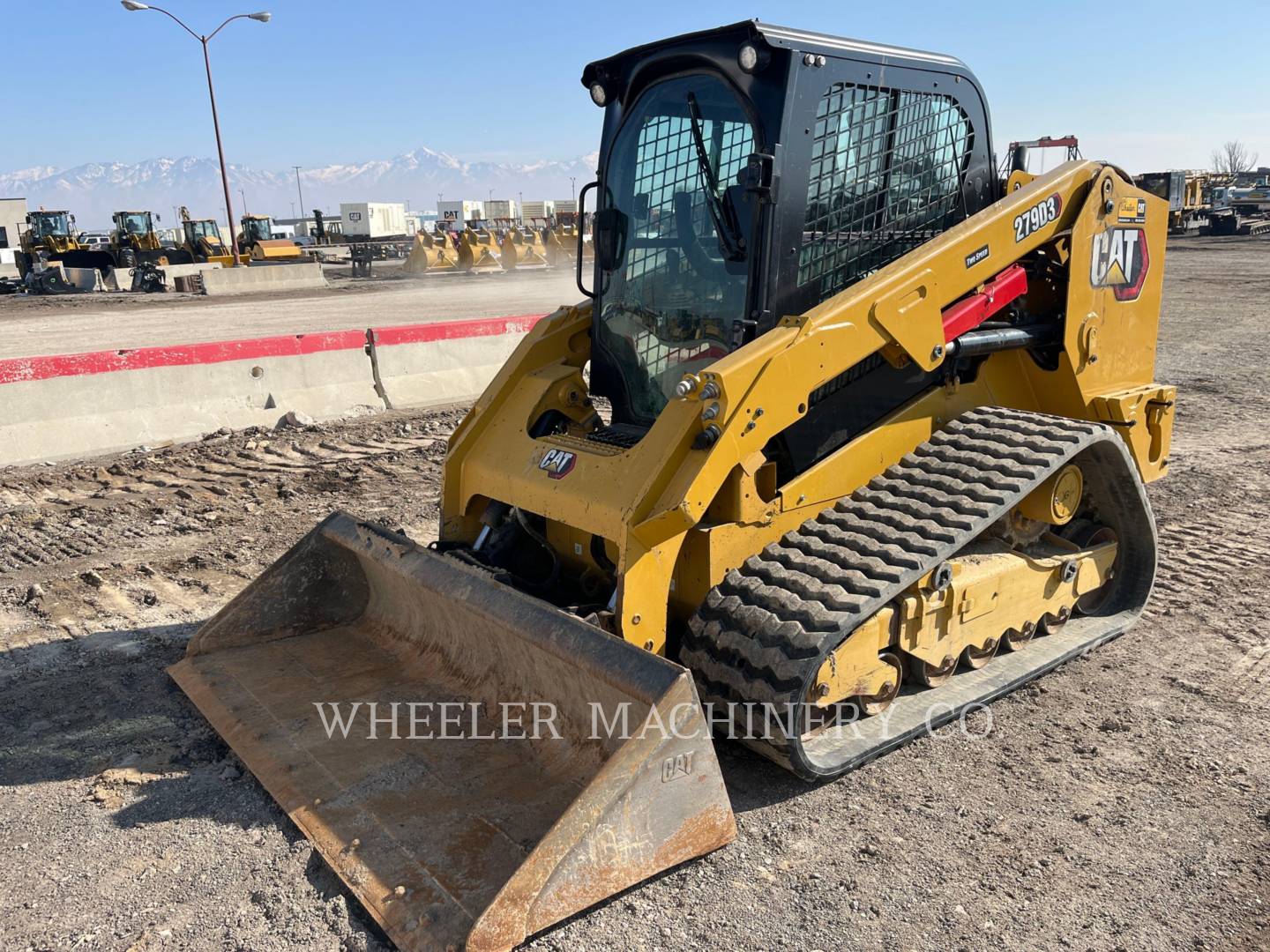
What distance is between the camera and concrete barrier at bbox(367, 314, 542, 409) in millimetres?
9492

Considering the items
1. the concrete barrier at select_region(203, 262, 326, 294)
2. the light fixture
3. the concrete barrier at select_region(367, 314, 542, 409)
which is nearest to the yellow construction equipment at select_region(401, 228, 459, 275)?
the concrete barrier at select_region(203, 262, 326, 294)

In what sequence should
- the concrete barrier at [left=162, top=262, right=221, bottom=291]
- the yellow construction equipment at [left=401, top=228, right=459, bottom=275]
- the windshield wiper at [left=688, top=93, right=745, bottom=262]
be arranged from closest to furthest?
the windshield wiper at [left=688, top=93, right=745, bottom=262], the concrete barrier at [left=162, top=262, right=221, bottom=291], the yellow construction equipment at [left=401, top=228, right=459, bottom=275]

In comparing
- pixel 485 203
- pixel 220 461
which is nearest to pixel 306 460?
pixel 220 461

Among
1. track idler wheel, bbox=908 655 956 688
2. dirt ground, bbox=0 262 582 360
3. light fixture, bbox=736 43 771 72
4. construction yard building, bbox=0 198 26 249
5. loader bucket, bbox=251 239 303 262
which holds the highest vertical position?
construction yard building, bbox=0 198 26 249

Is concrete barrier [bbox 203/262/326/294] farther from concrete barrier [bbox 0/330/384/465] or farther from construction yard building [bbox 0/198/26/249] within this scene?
construction yard building [bbox 0/198/26/249]

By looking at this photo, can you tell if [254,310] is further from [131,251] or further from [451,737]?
[451,737]

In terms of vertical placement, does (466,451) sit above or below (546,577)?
above

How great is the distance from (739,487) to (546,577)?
3.91ft

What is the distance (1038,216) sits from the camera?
4.16 meters

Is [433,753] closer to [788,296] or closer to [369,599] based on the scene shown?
[369,599]

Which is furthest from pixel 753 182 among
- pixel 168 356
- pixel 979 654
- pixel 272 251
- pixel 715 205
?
pixel 272 251

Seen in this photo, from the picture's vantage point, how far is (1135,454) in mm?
4895

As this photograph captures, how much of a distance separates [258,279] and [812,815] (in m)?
27.2

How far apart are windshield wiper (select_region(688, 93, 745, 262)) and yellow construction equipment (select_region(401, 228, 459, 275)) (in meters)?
30.7
